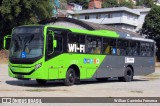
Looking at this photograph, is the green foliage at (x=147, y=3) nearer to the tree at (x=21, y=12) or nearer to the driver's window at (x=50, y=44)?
the tree at (x=21, y=12)

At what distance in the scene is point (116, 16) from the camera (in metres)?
82.6

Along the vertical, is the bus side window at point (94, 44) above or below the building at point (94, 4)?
below

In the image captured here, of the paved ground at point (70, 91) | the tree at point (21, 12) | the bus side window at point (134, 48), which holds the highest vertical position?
the tree at point (21, 12)

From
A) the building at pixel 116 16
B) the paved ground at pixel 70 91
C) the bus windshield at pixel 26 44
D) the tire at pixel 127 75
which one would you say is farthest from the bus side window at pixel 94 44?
the building at pixel 116 16

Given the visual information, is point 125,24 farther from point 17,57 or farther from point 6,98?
point 6,98

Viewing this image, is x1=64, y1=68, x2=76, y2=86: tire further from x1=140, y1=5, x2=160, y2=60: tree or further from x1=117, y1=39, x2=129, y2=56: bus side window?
x1=140, y1=5, x2=160, y2=60: tree

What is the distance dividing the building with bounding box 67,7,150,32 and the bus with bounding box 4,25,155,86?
58145 mm

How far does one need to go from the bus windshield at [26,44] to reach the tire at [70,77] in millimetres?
2172

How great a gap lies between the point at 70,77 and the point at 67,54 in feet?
3.87

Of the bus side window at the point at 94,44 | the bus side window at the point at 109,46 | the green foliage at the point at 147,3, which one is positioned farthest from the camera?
the green foliage at the point at 147,3

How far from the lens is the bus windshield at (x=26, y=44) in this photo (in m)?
17.3

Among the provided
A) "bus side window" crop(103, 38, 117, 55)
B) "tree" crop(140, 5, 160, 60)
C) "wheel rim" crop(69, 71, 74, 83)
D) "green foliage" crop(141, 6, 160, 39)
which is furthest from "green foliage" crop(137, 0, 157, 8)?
"wheel rim" crop(69, 71, 74, 83)

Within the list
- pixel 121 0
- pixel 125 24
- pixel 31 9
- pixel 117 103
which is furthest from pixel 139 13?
pixel 117 103

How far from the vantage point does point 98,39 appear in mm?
21141
